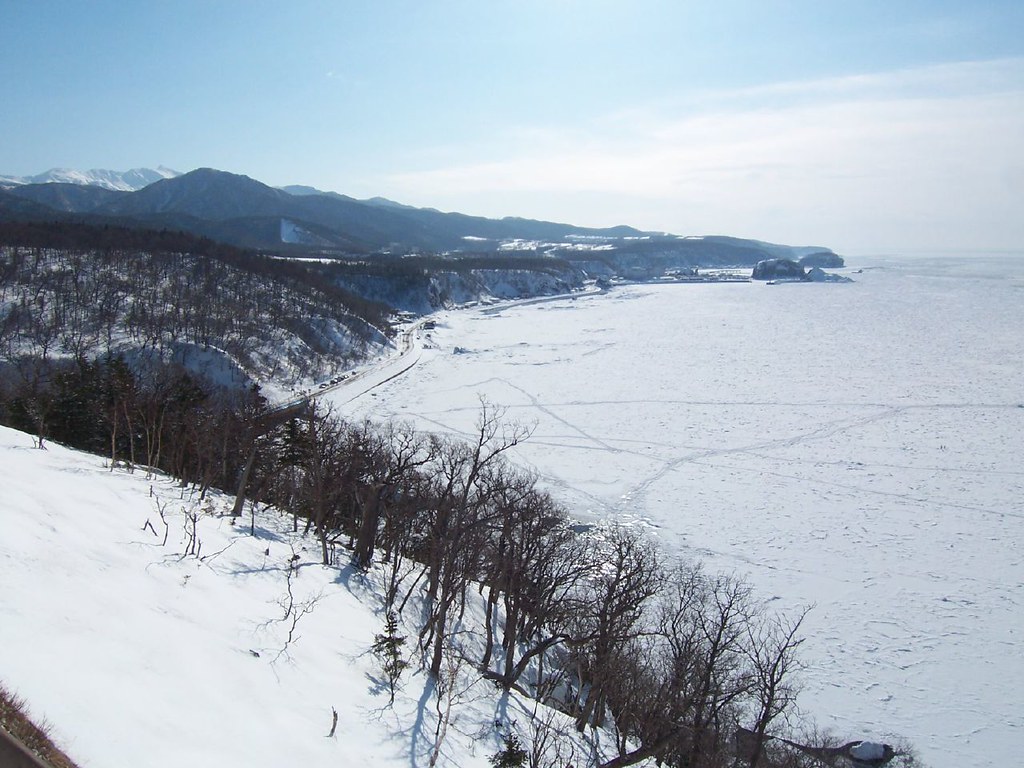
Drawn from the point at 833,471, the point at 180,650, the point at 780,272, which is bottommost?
the point at 833,471

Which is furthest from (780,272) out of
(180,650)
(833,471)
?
(180,650)

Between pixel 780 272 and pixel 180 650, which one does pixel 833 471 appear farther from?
pixel 780 272

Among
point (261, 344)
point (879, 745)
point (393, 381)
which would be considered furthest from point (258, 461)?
point (261, 344)

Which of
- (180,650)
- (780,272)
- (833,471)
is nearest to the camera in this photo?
(180,650)

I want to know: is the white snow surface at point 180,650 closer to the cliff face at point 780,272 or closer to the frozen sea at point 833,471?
the frozen sea at point 833,471

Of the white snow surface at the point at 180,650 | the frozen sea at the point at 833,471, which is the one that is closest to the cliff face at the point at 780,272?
the frozen sea at the point at 833,471

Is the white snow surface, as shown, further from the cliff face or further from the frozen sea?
the cliff face
